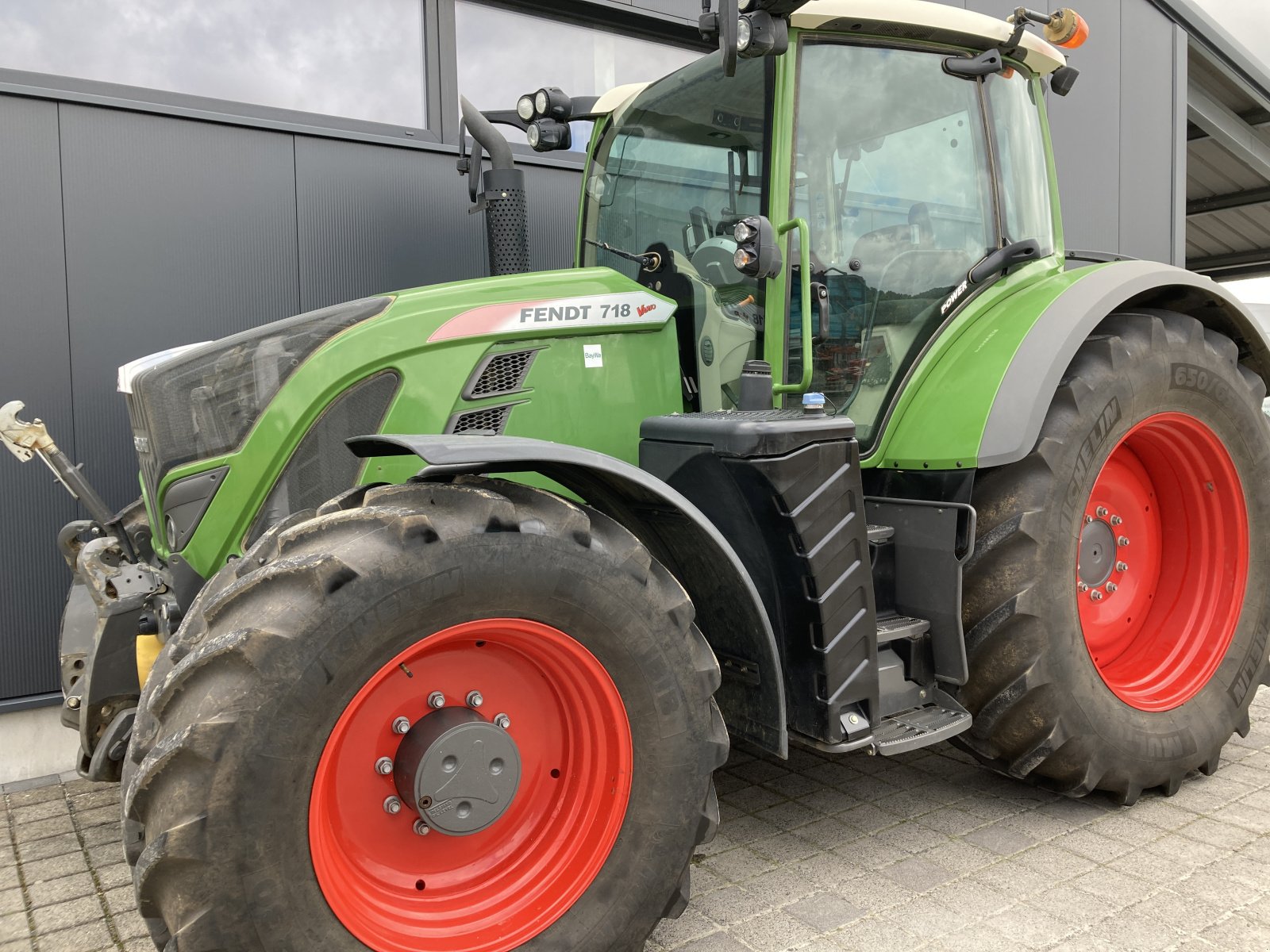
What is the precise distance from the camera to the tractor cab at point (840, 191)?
2.81 metres

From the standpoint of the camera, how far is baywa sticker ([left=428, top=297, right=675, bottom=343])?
8.66 feet

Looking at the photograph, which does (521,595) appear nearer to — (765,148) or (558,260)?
(765,148)

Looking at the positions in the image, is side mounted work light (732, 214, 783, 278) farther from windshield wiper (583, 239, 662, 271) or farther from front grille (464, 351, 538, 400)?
front grille (464, 351, 538, 400)

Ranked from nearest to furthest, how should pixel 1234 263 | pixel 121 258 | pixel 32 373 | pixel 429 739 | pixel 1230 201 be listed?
pixel 429 739 → pixel 32 373 → pixel 121 258 → pixel 1230 201 → pixel 1234 263

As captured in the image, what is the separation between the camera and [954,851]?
2.83m

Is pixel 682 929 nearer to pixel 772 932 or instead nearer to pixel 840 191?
pixel 772 932

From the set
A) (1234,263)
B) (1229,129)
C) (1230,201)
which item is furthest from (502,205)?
(1234,263)

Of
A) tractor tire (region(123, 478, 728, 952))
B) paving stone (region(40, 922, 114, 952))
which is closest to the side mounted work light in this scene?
tractor tire (region(123, 478, 728, 952))

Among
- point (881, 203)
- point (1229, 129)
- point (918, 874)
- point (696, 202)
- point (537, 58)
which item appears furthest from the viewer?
point (1229, 129)

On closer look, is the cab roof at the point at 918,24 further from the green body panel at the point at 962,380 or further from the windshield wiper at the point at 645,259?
the green body panel at the point at 962,380

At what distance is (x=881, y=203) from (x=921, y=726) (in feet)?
5.19

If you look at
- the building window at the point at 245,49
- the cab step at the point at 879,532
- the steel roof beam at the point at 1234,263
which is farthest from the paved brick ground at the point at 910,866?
the steel roof beam at the point at 1234,263

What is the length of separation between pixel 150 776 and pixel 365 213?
3.29 m

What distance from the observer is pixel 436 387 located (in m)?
2.61
